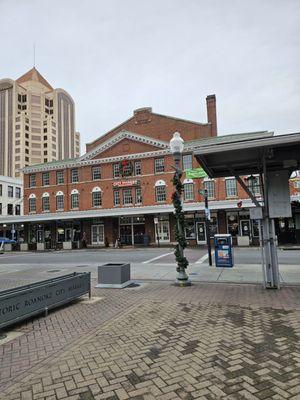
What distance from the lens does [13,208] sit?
60156mm

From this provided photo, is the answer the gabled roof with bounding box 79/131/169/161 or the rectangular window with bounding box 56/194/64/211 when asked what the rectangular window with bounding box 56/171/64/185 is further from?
the gabled roof with bounding box 79/131/169/161

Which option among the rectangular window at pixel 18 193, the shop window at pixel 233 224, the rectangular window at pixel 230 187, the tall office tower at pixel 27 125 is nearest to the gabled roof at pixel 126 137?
the rectangular window at pixel 230 187

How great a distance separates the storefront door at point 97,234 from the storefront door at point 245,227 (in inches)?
619

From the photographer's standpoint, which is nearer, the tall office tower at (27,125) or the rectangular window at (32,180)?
the rectangular window at (32,180)

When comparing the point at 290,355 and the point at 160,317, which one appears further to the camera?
the point at 160,317

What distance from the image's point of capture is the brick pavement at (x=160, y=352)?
3.70 meters

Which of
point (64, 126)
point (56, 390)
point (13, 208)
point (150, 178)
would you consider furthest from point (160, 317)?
point (64, 126)

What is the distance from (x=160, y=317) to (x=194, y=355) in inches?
81.0

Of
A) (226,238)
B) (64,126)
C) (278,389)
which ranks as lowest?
(278,389)

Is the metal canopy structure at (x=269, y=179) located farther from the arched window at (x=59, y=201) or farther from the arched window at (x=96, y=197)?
the arched window at (x=59, y=201)

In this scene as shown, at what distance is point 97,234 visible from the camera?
119 ft

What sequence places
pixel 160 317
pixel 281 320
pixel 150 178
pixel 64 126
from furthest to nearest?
pixel 64 126 < pixel 150 178 < pixel 160 317 < pixel 281 320

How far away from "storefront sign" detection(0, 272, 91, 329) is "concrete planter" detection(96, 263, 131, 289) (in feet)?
5.46

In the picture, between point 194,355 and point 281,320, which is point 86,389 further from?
point 281,320
